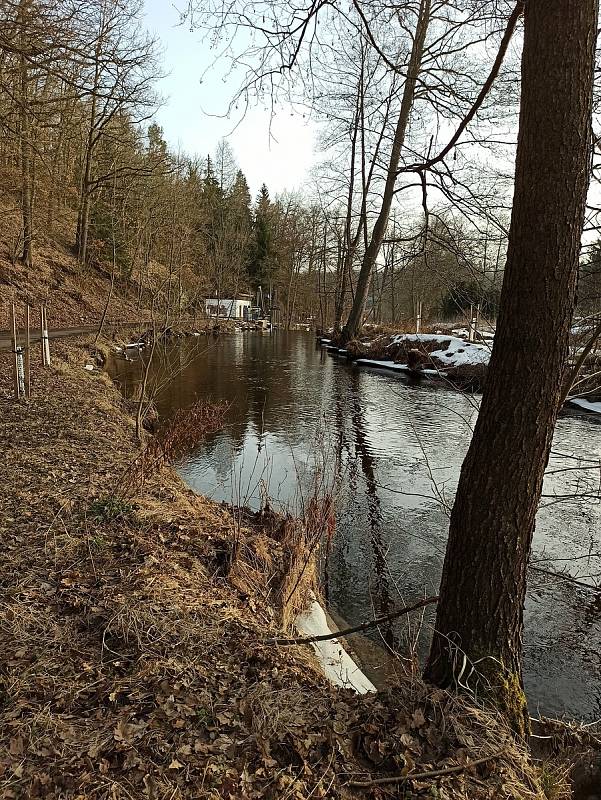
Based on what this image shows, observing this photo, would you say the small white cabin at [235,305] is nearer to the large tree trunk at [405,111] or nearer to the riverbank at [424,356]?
the riverbank at [424,356]

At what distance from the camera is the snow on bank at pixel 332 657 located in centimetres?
337

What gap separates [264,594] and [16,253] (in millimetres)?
23489

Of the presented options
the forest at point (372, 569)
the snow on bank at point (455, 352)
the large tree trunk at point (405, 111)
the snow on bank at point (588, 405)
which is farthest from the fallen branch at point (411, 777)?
the snow on bank at point (455, 352)

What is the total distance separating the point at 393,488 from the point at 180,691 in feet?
17.8

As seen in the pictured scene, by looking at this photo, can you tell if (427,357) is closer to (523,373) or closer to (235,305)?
(523,373)

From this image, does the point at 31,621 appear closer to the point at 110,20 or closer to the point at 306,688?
the point at 306,688

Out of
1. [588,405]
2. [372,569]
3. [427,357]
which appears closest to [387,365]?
[427,357]

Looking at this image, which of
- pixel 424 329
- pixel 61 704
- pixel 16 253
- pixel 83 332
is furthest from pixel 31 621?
pixel 16 253

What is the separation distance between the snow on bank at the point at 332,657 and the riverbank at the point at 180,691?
0.51 feet

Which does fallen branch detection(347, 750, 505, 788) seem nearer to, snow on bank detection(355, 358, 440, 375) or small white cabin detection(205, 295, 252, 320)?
snow on bank detection(355, 358, 440, 375)

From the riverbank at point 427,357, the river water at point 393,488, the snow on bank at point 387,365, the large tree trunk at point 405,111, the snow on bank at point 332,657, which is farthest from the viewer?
the snow on bank at point 387,365

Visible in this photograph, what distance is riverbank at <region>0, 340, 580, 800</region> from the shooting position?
2.05 metres

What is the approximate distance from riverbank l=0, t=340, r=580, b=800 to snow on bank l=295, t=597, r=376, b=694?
156 millimetres

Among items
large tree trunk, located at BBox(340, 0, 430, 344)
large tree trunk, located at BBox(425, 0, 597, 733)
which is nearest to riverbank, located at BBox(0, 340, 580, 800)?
large tree trunk, located at BBox(425, 0, 597, 733)
